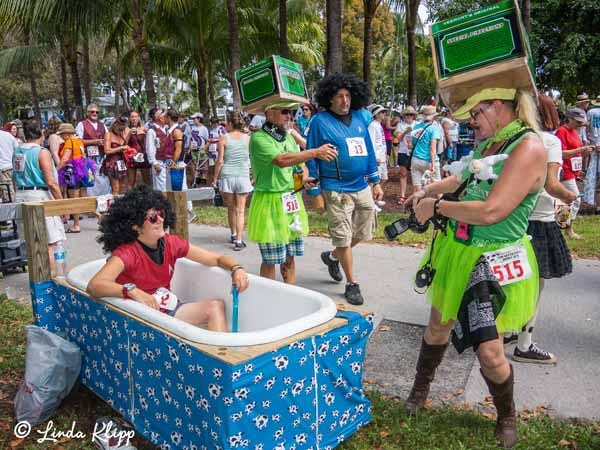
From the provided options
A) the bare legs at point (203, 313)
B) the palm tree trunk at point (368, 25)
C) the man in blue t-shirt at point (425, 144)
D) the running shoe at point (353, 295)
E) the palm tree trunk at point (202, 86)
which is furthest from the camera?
the palm tree trunk at point (202, 86)

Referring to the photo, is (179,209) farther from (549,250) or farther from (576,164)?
(576,164)

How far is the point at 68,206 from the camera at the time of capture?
3.62 meters

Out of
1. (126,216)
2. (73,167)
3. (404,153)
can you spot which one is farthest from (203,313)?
(404,153)

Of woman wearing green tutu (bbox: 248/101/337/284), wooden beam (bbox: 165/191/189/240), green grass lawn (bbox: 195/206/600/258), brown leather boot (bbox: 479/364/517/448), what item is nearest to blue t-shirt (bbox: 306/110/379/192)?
woman wearing green tutu (bbox: 248/101/337/284)

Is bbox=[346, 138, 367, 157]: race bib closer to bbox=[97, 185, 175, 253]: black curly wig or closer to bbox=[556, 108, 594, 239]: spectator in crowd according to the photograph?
bbox=[97, 185, 175, 253]: black curly wig

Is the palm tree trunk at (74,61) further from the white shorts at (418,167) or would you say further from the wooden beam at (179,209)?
the wooden beam at (179,209)

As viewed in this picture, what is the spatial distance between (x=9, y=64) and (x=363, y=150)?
815 inches

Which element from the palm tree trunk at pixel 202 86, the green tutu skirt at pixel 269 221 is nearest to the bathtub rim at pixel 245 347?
the green tutu skirt at pixel 269 221

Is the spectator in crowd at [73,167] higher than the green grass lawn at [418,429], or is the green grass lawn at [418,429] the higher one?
the spectator in crowd at [73,167]

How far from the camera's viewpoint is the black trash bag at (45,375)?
3.15 meters

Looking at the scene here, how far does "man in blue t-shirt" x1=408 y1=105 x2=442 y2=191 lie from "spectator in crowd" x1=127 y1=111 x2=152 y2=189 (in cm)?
451

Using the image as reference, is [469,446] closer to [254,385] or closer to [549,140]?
[254,385]

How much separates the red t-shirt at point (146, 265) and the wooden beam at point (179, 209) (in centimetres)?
43

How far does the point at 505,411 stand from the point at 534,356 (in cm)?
117
